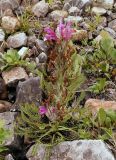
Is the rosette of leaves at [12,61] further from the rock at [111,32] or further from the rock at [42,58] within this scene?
the rock at [111,32]

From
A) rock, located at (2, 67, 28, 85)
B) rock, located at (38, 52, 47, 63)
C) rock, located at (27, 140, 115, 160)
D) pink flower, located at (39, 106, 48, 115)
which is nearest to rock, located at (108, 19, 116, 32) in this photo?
rock, located at (38, 52, 47, 63)

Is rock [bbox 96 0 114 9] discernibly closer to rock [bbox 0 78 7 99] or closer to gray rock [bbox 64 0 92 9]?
gray rock [bbox 64 0 92 9]

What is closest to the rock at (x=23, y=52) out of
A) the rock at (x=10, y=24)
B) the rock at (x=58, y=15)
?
the rock at (x=10, y=24)

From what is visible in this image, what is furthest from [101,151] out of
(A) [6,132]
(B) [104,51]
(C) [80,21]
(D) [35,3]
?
(D) [35,3]

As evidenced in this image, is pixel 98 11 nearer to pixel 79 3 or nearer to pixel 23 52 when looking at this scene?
pixel 79 3

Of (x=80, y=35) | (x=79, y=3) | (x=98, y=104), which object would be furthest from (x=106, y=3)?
(x=98, y=104)

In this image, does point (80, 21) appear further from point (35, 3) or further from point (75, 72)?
point (75, 72)

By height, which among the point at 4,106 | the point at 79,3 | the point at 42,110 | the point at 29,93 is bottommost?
the point at 4,106
